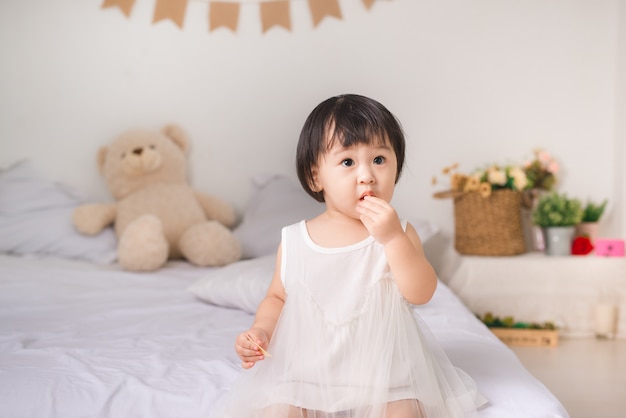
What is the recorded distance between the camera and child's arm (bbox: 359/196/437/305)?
3.20ft

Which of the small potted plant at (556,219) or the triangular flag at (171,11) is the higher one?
the triangular flag at (171,11)

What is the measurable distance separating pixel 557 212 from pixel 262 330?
1661 millimetres

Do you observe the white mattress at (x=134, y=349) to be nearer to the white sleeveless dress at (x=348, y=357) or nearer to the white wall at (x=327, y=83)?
the white sleeveless dress at (x=348, y=357)

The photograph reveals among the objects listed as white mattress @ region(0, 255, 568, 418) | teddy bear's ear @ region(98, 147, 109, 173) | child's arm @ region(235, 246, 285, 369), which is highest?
teddy bear's ear @ region(98, 147, 109, 173)

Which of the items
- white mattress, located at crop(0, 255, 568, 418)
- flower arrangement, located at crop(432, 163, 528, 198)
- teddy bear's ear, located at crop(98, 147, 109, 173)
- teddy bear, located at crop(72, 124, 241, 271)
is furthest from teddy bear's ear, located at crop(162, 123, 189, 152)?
flower arrangement, located at crop(432, 163, 528, 198)

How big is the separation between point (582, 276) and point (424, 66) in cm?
101

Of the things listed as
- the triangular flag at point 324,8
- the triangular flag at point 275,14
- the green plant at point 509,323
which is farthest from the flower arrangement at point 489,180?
the triangular flag at point 275,14

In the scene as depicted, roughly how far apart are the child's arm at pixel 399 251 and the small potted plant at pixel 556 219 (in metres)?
1.53

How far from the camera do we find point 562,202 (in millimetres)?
2402

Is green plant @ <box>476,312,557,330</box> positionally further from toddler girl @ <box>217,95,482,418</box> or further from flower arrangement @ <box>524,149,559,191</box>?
toddler girl @ <box>217,95,482,418</box>

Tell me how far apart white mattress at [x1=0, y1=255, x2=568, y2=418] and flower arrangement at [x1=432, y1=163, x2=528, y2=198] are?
677 mm

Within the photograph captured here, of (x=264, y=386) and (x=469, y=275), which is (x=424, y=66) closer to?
(x=469, y=275)

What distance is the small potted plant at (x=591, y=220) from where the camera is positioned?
2.48 meters

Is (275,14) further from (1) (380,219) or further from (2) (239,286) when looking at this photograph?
(1) (380,219)
